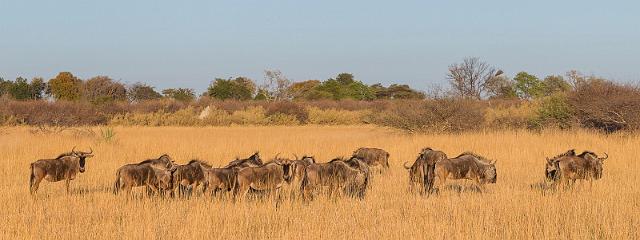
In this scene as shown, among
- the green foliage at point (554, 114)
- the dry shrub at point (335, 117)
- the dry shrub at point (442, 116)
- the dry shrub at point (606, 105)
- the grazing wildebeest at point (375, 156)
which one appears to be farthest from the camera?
the dry shrub at point (335, 117)

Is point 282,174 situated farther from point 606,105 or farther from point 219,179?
point 606,105

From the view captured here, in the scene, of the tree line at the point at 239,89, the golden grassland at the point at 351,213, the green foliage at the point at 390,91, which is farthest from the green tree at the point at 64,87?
the golden grassland at the point at 351,213

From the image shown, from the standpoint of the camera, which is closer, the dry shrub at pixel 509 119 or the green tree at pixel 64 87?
the dry shrub at pixel 509 119

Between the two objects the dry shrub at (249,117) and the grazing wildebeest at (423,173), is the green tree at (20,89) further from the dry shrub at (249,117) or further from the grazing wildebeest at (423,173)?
the grazing wildebeest at (423,173)

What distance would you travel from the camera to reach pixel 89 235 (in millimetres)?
5699

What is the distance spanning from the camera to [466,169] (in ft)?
26.4

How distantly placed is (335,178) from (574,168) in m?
3.14

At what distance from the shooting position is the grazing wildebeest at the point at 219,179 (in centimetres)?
738

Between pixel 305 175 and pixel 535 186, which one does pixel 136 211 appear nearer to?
pixel 305 175

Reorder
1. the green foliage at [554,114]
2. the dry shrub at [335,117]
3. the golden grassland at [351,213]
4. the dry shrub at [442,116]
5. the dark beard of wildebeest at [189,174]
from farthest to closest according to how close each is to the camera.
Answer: the dry shrub at [335,117] → the dry shrub at [442,116] → the green foliage at [554,114] → the dark beard of wildebeest at [189,174] → the golden grassland at [351,213]

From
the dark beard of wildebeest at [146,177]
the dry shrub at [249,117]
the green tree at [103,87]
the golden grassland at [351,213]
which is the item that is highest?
the green tree at [103,87]

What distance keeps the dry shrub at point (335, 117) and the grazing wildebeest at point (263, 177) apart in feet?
88.1

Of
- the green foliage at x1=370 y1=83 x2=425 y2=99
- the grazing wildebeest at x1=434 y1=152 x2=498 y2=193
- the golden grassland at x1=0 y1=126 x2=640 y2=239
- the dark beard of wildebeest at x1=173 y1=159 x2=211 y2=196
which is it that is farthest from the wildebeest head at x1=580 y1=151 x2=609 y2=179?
the green foliage at x1=370 y1=83 x2=425 y2=99

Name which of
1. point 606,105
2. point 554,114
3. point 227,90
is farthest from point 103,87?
point 606,105
